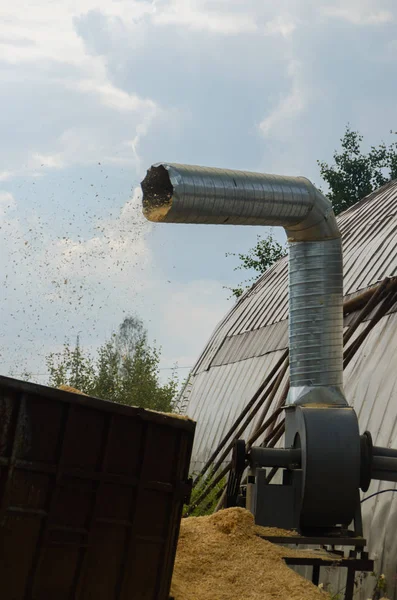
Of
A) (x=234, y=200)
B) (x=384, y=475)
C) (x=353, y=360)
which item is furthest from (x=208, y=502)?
(x=234, y=200)

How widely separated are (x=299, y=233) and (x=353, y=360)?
3.74 metres

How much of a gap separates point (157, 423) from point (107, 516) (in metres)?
0.84

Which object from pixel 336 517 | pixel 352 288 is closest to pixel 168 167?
pixel 336 517

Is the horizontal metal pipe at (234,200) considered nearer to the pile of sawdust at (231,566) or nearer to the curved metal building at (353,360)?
the curved metal building at (353,360)

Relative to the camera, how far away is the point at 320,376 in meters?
11.7

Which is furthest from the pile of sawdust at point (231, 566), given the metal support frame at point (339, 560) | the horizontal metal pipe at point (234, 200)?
the horizontal metal pipe at point (234, 200)

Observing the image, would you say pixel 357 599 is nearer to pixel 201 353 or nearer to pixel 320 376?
pixel 320 376

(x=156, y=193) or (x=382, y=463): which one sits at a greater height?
(x=156, y=193)

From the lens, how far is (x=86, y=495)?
21.9ft

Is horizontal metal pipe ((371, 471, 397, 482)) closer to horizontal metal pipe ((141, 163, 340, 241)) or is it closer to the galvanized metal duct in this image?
the galvanized metal duct

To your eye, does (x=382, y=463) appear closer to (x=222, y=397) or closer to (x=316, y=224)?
(x=316, y=224)

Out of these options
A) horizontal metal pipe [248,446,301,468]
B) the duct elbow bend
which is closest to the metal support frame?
horizontal metal pipe [248,446,301,468]

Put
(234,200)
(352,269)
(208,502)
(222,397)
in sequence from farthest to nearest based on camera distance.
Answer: (222,397) < (352,269) < (208,502) < (234,200)

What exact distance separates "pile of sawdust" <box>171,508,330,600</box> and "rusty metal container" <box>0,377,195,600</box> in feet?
3.08
